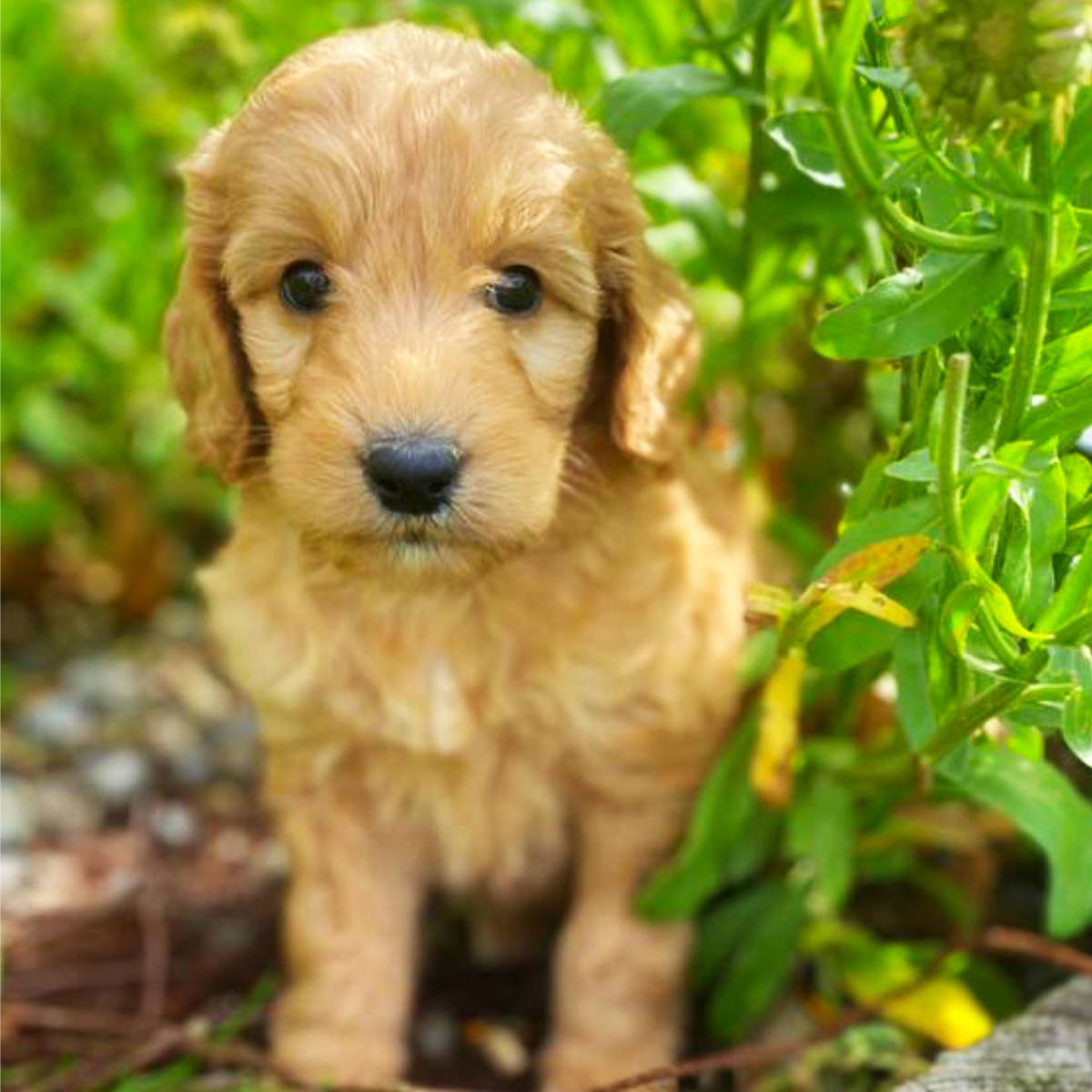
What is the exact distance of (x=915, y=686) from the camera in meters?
2.36

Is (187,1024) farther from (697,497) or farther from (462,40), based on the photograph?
(462,40)

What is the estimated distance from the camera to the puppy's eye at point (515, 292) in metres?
2.45

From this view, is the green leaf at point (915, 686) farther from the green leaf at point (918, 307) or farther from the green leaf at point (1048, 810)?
the green leaf at point (918, 307)

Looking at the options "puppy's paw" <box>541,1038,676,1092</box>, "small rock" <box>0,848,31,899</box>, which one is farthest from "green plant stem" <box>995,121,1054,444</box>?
"small rock" <box>0,848,31,899</box>

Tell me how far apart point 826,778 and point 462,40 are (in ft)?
4.36

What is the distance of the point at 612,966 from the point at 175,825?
1265 millimetres

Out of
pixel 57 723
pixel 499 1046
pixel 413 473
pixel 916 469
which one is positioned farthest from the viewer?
pixel 57 723

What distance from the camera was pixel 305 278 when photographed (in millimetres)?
2475

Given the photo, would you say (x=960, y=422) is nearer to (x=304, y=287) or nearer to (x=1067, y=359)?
(x=1067, y=359)

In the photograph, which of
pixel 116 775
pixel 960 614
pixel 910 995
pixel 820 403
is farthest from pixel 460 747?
pixel 116 775

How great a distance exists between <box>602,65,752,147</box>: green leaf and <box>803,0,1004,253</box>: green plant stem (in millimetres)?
628

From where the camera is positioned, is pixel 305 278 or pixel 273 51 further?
pixel 273 51

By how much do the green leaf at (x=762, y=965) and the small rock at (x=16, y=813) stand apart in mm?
1603

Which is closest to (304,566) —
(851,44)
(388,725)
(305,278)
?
(388,725)
